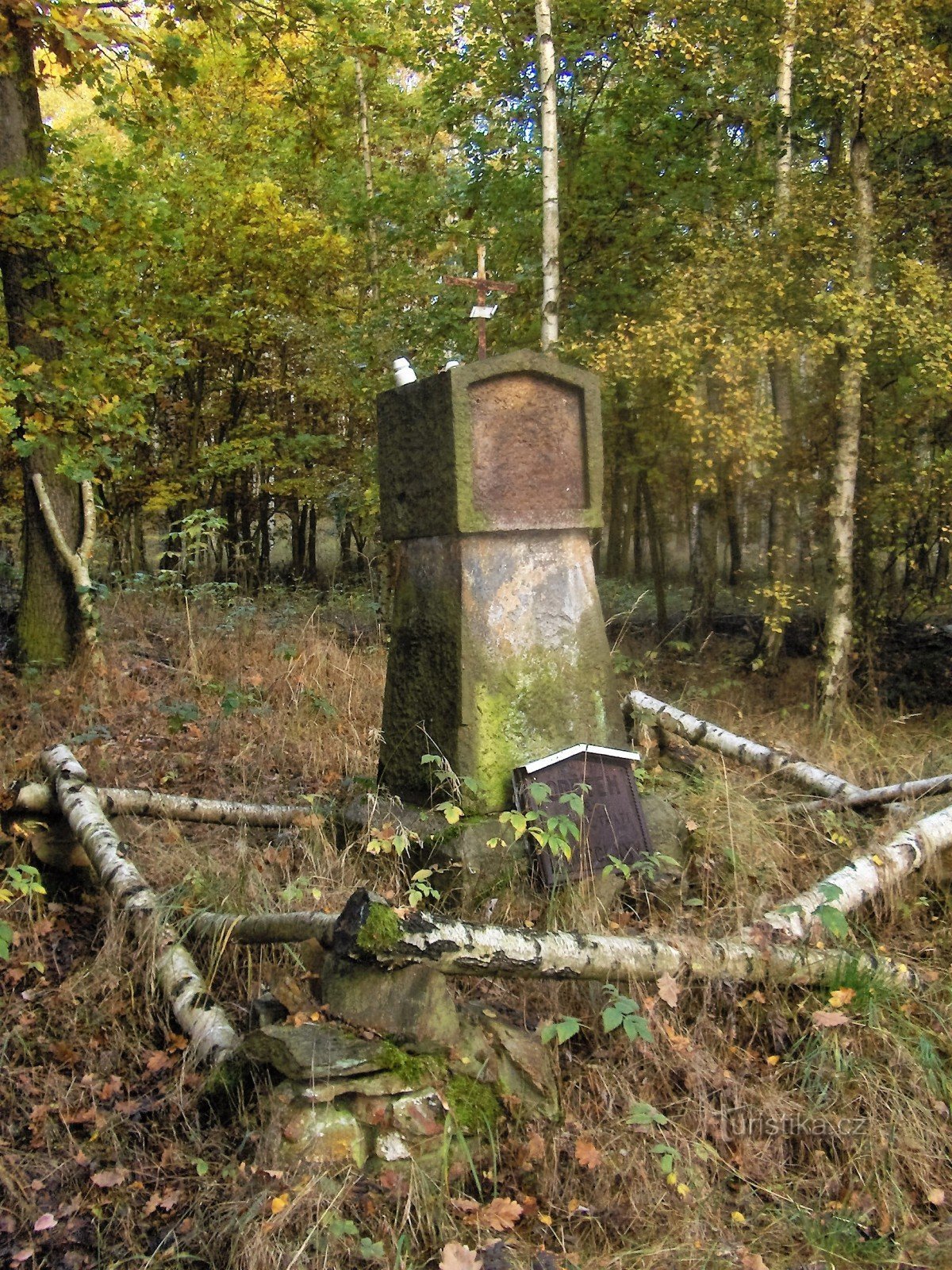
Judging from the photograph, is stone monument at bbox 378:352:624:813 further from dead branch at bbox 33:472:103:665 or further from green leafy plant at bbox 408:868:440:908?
dead branch at bbox 33:472:103:665

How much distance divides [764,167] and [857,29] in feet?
8.22

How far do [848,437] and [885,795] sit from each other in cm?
502

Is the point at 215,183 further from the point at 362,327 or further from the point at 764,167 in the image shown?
the point at 764,167

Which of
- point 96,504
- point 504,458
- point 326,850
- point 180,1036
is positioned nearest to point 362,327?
point 96,504

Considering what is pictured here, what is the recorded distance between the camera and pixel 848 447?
8953 millimetres

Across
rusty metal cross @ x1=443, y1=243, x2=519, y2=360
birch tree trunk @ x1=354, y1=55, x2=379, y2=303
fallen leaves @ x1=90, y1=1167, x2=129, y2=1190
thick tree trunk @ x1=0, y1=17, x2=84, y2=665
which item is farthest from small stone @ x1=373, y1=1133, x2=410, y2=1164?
birch tree trunk @ x1=354, y1=55, x2=379, y2=303

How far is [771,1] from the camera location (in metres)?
9.01

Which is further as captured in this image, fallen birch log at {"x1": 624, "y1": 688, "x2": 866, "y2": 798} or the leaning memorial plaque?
fallen birch log at {"x1": 624, "y1": 688, "x2": 866, "y2": 798}

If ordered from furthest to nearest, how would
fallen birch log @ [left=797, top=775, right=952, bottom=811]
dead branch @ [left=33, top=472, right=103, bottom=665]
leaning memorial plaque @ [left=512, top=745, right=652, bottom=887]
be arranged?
dead branch @ [left=33, top=472, right=103, bottom=665] < fallen birch log @ [left=797, top=775, right=952, bottom=811] < leaning memorial plaque @ [left=512, top=745, right=652, bottom=887]

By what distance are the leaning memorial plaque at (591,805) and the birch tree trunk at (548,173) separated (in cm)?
568

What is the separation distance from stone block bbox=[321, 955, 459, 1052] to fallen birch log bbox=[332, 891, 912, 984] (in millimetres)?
72

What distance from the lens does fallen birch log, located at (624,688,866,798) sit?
510 centimetres

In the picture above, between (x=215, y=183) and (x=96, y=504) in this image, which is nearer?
(x=96, y=504)

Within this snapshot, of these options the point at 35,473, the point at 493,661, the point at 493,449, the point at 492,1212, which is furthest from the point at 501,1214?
the point at 35,473
